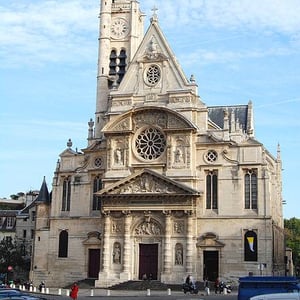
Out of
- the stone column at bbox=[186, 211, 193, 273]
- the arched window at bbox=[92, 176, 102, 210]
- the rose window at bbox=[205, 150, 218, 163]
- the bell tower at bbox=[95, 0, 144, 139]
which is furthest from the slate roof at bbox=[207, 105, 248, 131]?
the arched window at bbox=[92, 176, 102, 210]

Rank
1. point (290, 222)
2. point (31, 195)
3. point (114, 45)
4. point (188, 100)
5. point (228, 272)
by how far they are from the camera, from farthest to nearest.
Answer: point (290, 222)
point (31, 195)
point (114, 45)
point (188, 100)
point (228, 272)

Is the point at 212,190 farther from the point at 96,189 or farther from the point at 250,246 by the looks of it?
the point at 96,189

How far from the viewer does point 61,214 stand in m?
51.0

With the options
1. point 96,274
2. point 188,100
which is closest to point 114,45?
point 188,100

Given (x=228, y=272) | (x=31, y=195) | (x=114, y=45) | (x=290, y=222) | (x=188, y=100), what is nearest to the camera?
(x=228, y=272)

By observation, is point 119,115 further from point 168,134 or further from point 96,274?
point 96,274

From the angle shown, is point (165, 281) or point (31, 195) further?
point (31, 195)

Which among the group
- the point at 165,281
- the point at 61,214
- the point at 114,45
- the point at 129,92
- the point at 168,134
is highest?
the point at 114,45

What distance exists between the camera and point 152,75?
49.9 m

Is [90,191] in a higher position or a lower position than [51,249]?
higher

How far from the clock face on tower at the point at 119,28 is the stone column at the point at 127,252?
19.3m

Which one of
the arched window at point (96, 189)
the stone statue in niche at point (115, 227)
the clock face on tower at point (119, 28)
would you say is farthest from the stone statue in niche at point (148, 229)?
the clock face on tower at point (119, 28)

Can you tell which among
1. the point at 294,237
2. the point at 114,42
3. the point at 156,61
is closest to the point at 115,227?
the point at 156,61

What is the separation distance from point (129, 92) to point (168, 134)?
5460mm
